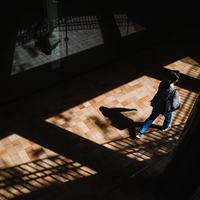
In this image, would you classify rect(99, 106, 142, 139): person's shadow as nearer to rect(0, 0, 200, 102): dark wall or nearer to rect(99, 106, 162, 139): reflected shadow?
rect(99, 106, 162, 139): reflected shadow

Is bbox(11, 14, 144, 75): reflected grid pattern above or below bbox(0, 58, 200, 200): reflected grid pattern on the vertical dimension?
above

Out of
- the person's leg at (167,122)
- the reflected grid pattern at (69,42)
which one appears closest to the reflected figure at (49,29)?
the reflected grid pattern at (69,42)

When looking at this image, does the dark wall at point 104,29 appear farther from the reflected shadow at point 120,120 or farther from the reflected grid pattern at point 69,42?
the reflected shadow at point 120,120

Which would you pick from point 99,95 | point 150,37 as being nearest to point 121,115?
point 99,95

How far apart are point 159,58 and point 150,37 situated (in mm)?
697

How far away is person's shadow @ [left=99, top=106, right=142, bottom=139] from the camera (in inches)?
189

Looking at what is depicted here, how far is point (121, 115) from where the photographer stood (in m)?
5.06

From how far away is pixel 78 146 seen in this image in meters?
4.40

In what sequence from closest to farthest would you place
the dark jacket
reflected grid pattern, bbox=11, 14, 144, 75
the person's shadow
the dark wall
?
the dark jacket, the dark wall, reflected grid pattern, bbox=11, 14, 144, 75, the person's shadow

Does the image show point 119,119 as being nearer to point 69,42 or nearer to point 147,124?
point 147,124

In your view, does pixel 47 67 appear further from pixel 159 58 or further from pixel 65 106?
pixel 159 58

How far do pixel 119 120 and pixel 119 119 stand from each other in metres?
0.03

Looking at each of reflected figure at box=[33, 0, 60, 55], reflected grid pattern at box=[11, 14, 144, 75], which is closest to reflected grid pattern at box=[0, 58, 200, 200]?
reflected grid pattern at box=[11, 14, 144, 75]

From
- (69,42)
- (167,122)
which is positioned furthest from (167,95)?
(69,42)
